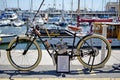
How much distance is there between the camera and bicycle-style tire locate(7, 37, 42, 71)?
20.6 ft

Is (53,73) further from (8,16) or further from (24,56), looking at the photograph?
(8,16)

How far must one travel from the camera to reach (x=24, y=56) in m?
6.58

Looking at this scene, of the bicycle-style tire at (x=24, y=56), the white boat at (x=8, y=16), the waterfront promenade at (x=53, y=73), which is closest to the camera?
the waterfront promenade at (x=53, y=73)

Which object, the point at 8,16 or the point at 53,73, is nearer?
the point at 53,73

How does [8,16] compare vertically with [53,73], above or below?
above

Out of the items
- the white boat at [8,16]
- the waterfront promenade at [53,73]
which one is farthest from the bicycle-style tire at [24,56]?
the white boat at [8,16]

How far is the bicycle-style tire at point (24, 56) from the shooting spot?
6.27 meters

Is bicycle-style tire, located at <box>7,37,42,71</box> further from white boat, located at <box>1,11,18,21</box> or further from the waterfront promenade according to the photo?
white boat, located at <box>1,11,18,21</box>

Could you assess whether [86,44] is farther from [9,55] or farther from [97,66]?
[9,55]

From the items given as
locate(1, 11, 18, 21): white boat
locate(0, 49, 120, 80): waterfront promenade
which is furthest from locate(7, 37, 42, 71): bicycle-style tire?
locate(1, 11, 18, 21): white boat

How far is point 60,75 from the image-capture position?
6023 millimetres

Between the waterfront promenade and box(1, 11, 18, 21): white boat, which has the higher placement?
box(1, 11, 18, 21): white boat

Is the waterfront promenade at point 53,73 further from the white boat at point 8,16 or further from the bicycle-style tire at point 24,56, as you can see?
the white boat at point 8,16

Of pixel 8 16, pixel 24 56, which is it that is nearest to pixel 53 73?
pixel 24 56
